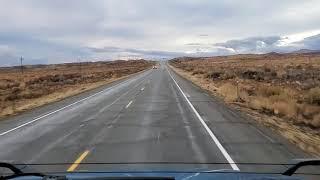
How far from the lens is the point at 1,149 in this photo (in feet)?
43.8

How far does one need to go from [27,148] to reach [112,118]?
7.64 meters

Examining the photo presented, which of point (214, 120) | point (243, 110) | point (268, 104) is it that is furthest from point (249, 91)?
point (214, 120)

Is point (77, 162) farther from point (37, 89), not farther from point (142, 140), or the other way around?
point (37, 89)

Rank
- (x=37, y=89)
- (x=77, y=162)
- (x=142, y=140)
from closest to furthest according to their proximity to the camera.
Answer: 1. (x=77, y=162)
2. (x=142, y=140)
3. (x=37, y=89)

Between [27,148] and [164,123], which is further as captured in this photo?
[164,123]

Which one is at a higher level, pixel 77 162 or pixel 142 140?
pixel 77 162

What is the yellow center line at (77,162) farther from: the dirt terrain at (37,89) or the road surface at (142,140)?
the dirt terrain at (37,89)

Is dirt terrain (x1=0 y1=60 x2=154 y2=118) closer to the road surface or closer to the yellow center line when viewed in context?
the road surface

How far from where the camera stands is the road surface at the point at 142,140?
37.2 feet

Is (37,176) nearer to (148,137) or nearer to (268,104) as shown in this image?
(148,137)

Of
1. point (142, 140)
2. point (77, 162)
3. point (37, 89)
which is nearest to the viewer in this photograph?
point (77, 162)

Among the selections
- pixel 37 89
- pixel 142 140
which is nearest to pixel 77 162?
pixel 142 140

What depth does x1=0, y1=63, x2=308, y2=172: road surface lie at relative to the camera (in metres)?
11.4

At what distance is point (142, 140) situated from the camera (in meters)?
14.3
